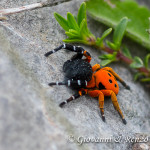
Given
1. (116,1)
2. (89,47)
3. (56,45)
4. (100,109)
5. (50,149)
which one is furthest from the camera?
(116,1)

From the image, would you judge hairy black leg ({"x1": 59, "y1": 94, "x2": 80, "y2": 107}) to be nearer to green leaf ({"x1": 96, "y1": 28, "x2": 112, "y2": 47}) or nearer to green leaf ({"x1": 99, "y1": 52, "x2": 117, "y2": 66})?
green leaf ({"x1": 99, "y1": 52, "x2": 117, "y2": 66})

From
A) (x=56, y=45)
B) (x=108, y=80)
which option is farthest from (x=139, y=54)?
(x=56, y=45)

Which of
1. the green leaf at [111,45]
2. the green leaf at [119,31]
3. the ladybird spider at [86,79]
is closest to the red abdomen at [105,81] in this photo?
the ladybird spider at [86,79]

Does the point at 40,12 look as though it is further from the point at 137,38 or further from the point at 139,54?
the point at 139,54

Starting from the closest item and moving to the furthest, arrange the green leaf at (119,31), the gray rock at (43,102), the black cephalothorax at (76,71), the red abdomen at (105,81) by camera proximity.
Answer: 1. the gray rock at (43,102)
2. the black cephalothorax at (76,71)
3. the red abdomen at (105,81)
4. the green leaf at (119,31)

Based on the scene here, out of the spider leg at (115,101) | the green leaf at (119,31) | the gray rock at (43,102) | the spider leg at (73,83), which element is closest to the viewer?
the gray rock at (43,102)

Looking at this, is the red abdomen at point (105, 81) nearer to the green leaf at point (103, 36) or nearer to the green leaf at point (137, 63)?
the green leaf at point (103, 36)
